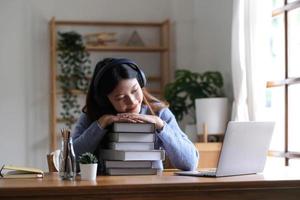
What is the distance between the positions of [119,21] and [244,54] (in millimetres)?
1677

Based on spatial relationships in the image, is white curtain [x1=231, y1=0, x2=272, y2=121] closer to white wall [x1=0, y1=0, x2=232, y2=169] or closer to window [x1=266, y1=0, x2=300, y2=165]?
window [x1=266, y1=0, x2=300, y2=165]

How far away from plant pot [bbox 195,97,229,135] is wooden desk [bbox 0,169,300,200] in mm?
2337

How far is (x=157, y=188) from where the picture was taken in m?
1.74

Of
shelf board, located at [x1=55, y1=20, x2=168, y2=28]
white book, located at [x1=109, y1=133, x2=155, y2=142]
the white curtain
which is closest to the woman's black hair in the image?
white book, located at [x1=109, y1=133, x2=155, y2=142]

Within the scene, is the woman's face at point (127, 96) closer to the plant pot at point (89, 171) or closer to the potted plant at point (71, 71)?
the plant pot at point (89, 171)

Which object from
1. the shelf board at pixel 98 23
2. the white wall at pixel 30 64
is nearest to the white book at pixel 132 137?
the white wall at pixel 30 64

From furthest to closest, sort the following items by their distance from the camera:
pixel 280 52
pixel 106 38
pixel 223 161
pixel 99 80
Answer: pixel 106 38 < pixel 280 52 < pixel 99 80 < pixel 223 161

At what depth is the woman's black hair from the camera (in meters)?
2.17

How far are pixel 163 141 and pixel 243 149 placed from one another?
35cm

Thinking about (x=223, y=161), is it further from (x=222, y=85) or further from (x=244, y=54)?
(x=222, y=85)

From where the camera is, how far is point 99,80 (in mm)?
2193

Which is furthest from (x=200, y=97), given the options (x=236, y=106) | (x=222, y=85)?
(x=236, y=106)

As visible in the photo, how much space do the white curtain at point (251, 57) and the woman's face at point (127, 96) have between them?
1917mm

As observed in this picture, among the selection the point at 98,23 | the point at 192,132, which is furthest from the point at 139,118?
the point at 98,23
